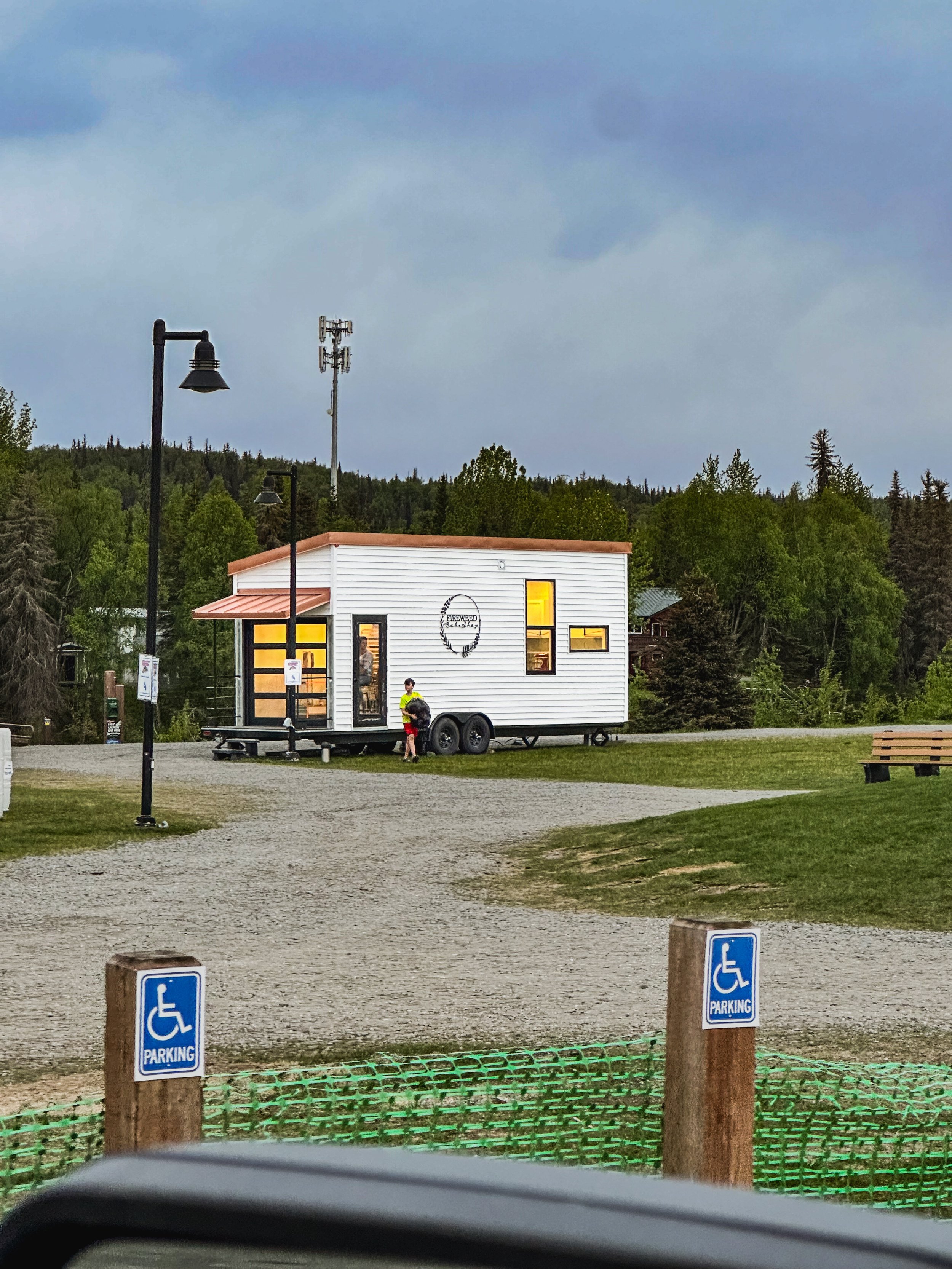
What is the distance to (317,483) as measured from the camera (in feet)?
510

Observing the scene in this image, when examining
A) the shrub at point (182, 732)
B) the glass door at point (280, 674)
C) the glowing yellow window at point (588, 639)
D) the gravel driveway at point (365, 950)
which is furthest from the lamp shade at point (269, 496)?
the shrub at point (182, 732)

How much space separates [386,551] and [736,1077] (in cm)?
2924

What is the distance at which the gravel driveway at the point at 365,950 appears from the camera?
351 inches

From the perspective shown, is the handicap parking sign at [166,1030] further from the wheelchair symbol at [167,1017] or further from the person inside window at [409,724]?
the person inside window at [409,724]

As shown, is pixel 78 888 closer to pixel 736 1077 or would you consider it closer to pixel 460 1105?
pixel 460 1105

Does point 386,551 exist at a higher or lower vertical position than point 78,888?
higher

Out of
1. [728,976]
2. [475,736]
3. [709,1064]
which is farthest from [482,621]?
[709,1064]

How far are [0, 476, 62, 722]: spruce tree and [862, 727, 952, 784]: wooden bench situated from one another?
186ft

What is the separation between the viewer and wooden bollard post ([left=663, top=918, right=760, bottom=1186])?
4164 millimetres

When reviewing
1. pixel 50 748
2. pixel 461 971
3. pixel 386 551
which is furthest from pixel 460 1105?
pixel 50 748

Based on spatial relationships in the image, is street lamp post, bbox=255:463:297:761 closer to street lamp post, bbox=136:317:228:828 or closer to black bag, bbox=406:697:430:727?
black bag, bbox=406:697:430:727

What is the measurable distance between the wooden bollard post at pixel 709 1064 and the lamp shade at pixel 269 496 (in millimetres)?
24316

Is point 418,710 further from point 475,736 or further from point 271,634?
point 271,634

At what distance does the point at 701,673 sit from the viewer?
56.5 metres
